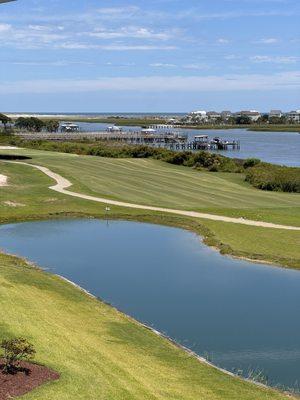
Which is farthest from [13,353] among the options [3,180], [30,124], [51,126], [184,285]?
[51,126]

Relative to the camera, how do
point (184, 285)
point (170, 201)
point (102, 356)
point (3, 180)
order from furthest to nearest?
point (3, 180)
point (170, 201)
point (184, 285)
point (102, 356)

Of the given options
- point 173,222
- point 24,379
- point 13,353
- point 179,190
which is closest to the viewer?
point 24,379

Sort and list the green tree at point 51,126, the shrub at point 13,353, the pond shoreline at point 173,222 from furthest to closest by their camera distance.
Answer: the green tree at point 51,126
the pond shoreline at point 173,222
the shrub at point 13,353

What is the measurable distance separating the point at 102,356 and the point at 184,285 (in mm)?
11490

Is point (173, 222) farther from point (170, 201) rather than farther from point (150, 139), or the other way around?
point (150, 139)

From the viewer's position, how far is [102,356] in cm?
1605

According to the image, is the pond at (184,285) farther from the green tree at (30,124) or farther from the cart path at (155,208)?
the green tree at (30,124)

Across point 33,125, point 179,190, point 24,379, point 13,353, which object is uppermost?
point 33,125

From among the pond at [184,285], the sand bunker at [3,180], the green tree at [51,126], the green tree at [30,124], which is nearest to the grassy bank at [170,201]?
the sand bunker at [3,180]

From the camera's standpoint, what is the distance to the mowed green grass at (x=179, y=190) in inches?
1823

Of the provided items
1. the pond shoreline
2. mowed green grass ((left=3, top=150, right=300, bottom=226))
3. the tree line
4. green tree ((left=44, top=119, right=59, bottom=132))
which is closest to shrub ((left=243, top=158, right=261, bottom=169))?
mowed green grass ((left=3, top=150, right=300, bottom=226))

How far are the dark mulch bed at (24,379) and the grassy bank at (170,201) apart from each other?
1909 centimetres

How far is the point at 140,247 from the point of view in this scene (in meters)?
35.6

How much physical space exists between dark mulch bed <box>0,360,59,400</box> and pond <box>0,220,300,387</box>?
6.34 meters
